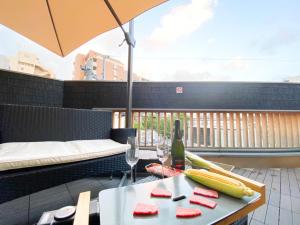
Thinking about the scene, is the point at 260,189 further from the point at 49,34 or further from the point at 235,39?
the point at 235,39

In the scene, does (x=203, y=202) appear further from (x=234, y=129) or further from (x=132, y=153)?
(x=234, y=129)

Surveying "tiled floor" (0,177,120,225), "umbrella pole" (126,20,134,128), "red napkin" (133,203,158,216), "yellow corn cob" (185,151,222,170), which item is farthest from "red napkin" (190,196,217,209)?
"umbrella pole" (126,20,134,128)

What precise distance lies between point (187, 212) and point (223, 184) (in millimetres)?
250

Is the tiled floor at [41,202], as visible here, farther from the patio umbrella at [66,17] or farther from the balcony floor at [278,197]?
the patio umbrella at [66,17]

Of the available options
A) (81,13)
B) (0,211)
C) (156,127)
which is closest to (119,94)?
(156,127)

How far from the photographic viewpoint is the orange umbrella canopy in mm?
1871

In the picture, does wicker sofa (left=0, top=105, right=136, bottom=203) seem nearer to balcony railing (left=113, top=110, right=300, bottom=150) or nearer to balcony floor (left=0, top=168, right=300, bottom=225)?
balcony floor (left=0, top=168, right=300, bottom=225)

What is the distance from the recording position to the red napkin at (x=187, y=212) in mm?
566

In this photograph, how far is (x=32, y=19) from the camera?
80.7 inches

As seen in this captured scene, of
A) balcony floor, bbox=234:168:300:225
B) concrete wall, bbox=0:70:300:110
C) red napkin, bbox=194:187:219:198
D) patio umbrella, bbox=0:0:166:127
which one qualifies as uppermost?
patio umbrella, bbox=0:0:166:127

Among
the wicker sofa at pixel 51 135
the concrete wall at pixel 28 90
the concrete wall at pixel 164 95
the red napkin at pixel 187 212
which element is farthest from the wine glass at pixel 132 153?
the concrete wall at pixel 28 90

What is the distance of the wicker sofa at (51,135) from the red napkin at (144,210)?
1.02 metres

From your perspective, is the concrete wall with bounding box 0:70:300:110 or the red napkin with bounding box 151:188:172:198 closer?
the red napkin with bounding box 151:188:172:198

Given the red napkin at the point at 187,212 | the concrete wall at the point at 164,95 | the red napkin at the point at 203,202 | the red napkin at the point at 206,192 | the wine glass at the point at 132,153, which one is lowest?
the red napkin at the point at 187,212
